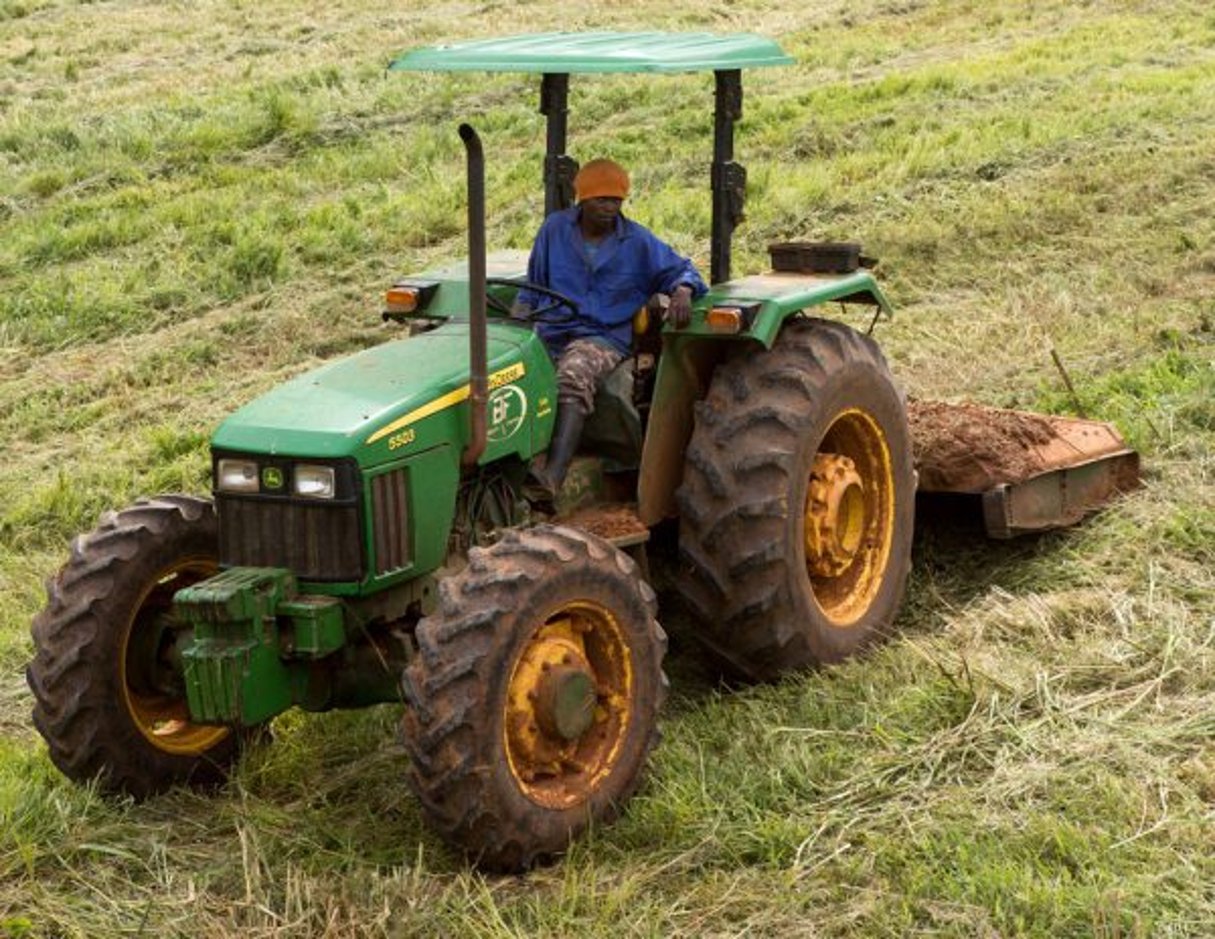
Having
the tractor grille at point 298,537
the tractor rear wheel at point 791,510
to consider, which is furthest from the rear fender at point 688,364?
the tractor grille at point 298,537

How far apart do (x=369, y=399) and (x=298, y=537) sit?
45cm

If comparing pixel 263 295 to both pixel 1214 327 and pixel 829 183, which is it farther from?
pixel 1214 327

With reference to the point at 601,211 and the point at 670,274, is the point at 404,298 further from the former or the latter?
the point at 670,274

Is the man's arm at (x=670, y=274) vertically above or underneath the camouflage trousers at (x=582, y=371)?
above

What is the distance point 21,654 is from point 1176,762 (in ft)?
13.4

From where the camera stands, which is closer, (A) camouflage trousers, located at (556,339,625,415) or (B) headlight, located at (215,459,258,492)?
(B) headlight, located at (215,459,258,492)

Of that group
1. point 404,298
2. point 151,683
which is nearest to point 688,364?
point 404,298

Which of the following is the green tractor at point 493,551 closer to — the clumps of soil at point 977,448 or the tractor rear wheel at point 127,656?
the tractor rear wheel at point 127,656

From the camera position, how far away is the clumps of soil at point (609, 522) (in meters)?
6.21

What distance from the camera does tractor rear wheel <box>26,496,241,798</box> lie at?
5559mm

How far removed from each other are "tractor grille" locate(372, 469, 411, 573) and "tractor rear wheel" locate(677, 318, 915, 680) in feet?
3.43

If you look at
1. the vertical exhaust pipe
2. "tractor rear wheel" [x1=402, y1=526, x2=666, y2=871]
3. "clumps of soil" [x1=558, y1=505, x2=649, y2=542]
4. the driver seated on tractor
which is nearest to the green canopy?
the vertical exhaust pipe

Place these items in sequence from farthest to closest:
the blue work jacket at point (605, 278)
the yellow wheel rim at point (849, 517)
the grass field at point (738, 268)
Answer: the yellow wheel rim at point (849, 517) → the blue work jacket at point (605, 278) → the grass field at point (738, 268)

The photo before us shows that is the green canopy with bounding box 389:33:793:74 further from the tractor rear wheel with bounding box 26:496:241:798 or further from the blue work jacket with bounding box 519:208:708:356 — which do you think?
the tractor rear wheel with bounding box 26:496:241:798
